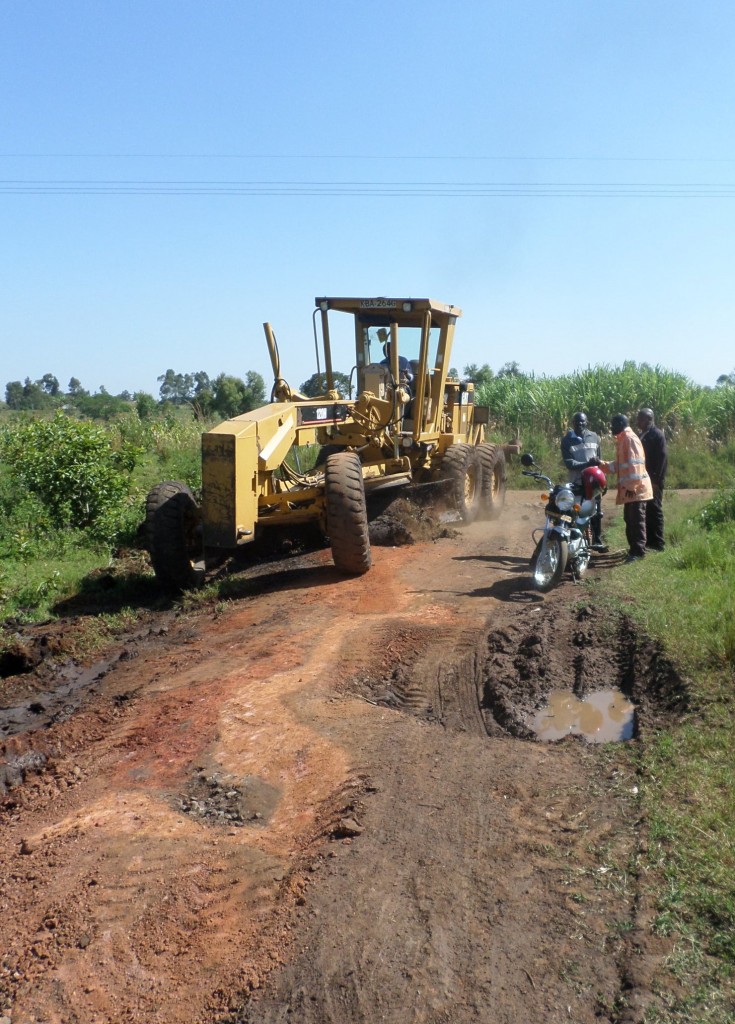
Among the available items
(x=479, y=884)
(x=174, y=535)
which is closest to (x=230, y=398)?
(x=174, y=535)

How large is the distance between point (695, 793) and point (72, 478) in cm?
1066

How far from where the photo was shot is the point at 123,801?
Result: 557cm

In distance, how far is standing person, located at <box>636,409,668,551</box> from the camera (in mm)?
11508

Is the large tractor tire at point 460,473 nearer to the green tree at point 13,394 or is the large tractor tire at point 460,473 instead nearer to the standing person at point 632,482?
the standing person at point 632,482

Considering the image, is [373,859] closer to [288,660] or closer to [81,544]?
[288,660]

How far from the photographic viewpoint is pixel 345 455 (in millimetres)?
10836

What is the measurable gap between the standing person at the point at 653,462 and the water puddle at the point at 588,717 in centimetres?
474

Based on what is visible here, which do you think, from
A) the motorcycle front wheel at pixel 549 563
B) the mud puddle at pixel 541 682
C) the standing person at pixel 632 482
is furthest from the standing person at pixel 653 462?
the mud puddle at pixel 541 682

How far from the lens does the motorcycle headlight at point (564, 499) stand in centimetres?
995

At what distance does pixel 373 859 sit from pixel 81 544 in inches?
375

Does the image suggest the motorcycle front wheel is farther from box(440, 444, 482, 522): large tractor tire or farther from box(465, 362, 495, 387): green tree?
box(465, 362, 495, 387): green tree

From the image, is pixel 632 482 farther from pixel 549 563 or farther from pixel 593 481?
pixel 549 563

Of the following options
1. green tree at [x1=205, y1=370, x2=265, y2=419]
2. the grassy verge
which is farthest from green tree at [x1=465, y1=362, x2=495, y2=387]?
the grassy verge

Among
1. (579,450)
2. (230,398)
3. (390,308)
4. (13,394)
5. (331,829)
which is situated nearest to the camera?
(331,829)
